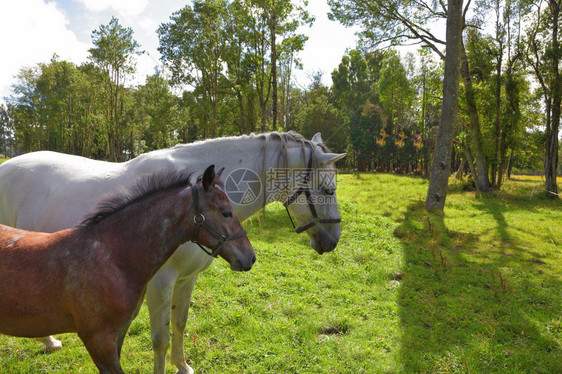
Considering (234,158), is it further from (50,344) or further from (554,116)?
(554,116)

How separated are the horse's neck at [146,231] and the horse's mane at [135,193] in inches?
1.8

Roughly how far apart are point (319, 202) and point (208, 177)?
1.83 meters

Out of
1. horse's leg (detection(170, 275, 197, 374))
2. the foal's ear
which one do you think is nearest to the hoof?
horse's leg (detection(170, 275, 197, 374))

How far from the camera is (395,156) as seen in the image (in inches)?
1451

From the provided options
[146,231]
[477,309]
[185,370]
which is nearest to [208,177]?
[146,231]

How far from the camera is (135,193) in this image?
236 cm

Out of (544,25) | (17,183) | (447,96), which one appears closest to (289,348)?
(17,183)

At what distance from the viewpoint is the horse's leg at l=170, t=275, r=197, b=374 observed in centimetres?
381

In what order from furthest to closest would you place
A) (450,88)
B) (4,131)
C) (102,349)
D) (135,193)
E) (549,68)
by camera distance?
(4,131) → (549,68) → (450,88) → (135,193) → (102,349)

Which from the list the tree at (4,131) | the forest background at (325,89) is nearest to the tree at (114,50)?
the forest background at (325,89)

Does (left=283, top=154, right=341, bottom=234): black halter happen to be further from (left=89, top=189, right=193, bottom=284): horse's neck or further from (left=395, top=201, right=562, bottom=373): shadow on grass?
(left=395, top=201, right=562, bottom=373): shadow on grass

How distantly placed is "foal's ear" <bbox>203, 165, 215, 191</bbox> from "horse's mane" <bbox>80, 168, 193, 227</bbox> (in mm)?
211

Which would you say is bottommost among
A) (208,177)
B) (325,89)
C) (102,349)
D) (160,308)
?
(160,308)

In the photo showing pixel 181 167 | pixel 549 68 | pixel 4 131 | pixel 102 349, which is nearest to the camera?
pixel 102 349
